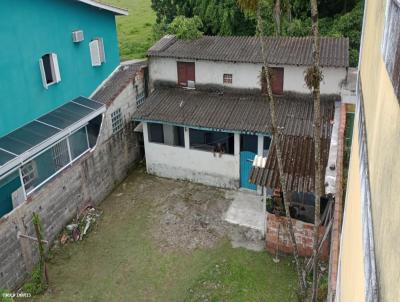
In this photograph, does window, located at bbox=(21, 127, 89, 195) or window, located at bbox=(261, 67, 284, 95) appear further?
window, located at bbox=(261, 67, 284, 95)

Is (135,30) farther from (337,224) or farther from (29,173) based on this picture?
(337,224)

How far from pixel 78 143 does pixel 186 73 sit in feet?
21.1

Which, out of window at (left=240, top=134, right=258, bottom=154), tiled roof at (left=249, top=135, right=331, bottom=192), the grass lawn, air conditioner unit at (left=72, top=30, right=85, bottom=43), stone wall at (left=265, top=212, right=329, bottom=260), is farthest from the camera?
window at (left=240, top=134, right=258, bottom=154)

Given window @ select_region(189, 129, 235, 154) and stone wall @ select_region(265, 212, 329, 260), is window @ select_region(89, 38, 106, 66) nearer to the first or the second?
window @ select_region(189, 129, 235, 154)

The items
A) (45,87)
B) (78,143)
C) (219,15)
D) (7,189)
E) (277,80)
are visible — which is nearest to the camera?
(7,189)

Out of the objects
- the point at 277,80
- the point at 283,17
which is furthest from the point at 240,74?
the point at 283,17

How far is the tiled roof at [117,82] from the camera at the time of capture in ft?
63.9

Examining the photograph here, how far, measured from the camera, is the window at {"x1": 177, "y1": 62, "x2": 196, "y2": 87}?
66.8 feet

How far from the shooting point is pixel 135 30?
4338 centimetres

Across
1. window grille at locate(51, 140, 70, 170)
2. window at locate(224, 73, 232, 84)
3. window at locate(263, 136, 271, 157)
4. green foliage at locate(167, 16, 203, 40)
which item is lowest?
window at locate(263, 136, 271, 157)

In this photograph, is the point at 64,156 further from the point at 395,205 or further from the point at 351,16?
the point at 351,16

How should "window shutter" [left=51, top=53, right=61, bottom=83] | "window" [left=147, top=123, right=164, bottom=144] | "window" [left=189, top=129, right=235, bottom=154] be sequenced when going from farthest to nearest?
"window" [left=147, top=123, right=164, bottom=144], "window" [left=189, top=129, right=235, bottom=154], "window shutter" [left=51, top=53, right=61, bottom=83]

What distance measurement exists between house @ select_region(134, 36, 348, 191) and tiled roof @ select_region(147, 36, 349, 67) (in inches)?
1.7

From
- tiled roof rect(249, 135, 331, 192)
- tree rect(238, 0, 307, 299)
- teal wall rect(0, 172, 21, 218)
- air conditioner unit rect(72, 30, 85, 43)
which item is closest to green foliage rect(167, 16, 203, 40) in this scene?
air conditioner unit rect(72, 30, 85, 43)
